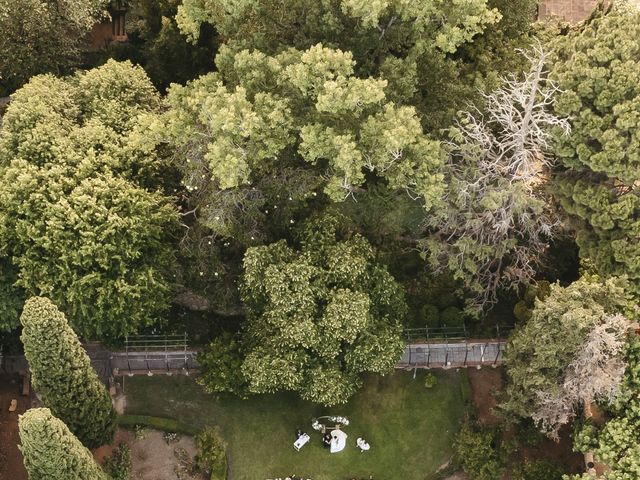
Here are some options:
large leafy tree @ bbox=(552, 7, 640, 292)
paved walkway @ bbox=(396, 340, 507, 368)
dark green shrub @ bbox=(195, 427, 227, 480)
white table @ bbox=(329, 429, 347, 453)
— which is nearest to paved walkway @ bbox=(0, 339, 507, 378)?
paved walkway @ bbox=(396, 340, 507, 368)

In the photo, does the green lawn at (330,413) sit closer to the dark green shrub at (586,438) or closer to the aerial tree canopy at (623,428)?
the dark green shrub at (586,438)

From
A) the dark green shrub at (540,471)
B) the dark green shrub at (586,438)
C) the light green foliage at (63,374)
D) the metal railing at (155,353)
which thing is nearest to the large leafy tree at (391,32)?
the light green foliage at (63,374)

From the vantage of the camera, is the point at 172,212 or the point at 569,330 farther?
→ the point at 172,212

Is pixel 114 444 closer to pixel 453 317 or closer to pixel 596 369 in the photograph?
pixel 453 317

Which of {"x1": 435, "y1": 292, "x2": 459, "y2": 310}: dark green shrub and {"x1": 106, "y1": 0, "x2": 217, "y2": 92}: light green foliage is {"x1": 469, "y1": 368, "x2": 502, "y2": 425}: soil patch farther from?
{"x1": 106, "y1": 0, "x2": 217, "y2": 92}: light green foliage

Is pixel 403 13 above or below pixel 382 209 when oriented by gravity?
above

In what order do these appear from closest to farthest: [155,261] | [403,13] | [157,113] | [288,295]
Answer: [403,13]
[288,295]
[155,261]
[157,113]

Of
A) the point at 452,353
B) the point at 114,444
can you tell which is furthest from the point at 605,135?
the point at 114,444

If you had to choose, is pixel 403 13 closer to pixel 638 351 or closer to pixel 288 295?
pixel 288 295

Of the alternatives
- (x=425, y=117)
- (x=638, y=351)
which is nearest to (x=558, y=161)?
(x=425, y=117)
